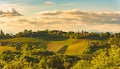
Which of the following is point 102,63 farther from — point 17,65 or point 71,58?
point 71,58

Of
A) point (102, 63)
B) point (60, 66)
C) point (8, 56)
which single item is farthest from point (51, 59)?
point (102, 63)

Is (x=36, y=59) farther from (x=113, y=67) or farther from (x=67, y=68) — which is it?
(x=113, y=67)

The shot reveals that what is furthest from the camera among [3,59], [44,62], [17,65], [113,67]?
[3,59]

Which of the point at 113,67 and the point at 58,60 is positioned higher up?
the point at 113,67

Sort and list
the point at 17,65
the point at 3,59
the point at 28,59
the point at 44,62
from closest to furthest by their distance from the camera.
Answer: the point at 17,65 → the point at 44,62 → the point at 28,59 → the point at 3,59

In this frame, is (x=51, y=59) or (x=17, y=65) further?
(x=51, y=59)

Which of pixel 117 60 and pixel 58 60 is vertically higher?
pixel 117 60

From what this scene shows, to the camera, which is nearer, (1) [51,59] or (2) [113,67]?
(2) [113,67]

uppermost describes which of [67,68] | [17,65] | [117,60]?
[117,60]

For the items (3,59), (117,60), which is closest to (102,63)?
(117,60)
